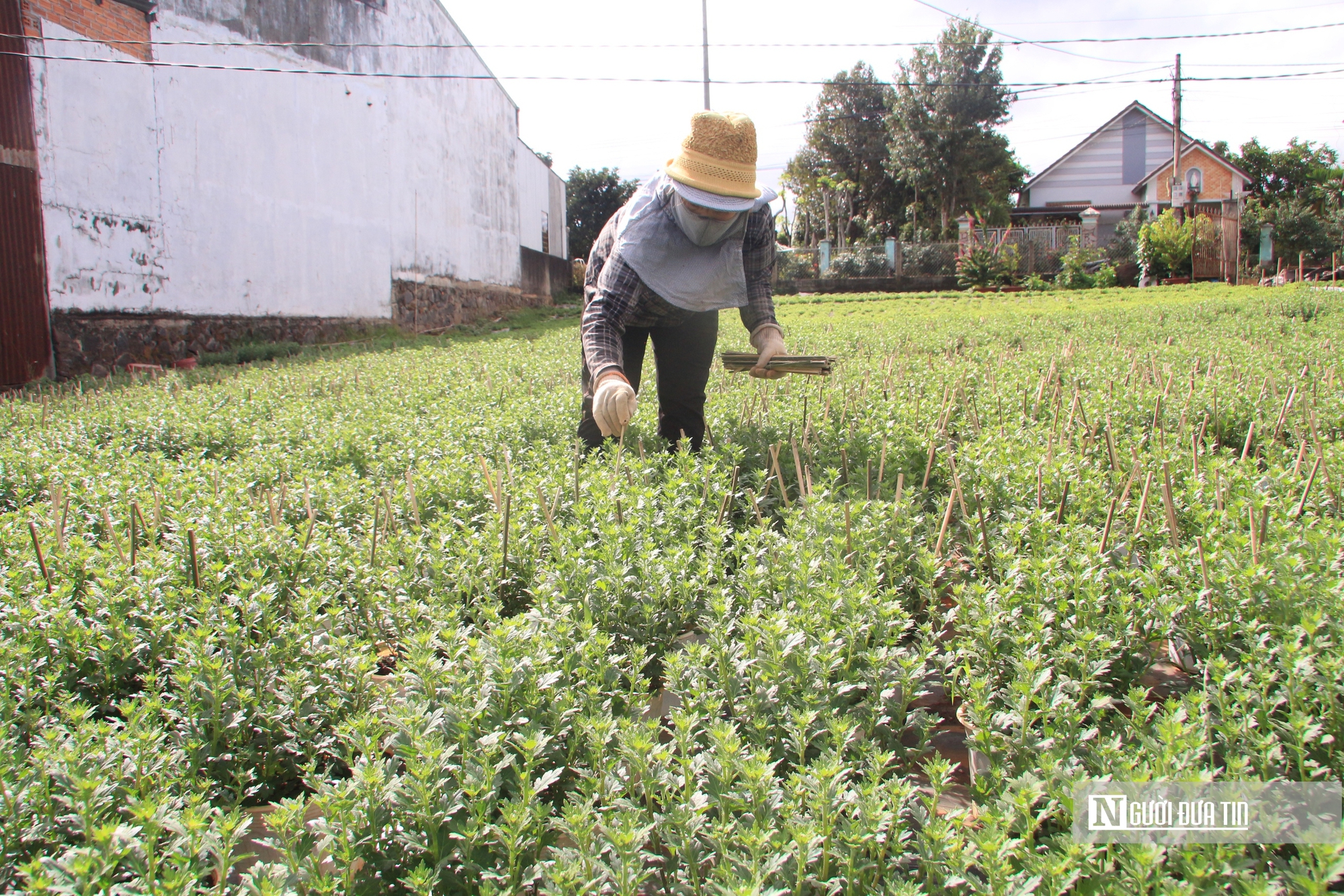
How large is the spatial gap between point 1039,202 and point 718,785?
49.0 m

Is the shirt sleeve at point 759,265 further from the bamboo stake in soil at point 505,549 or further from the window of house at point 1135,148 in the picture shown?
the window of house at point 1135,148

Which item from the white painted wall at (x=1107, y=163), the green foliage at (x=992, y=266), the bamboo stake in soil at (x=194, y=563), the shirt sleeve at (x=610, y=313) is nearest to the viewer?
the bamboo stake in soil at (x=194, y=563)

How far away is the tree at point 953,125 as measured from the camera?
35969mm

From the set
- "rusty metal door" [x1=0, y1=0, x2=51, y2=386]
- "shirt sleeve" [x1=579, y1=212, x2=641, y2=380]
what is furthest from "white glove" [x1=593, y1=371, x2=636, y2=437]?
"rusty metal door" [x1=0, y1=0, x2=51, y2=386]

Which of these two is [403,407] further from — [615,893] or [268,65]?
[268,65]

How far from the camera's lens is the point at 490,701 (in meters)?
1.72

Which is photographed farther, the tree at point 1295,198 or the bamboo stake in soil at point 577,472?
Answer: the tree at point 1295,198

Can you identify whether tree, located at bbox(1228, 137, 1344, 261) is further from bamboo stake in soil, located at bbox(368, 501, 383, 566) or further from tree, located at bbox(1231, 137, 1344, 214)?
bamboo stake in soil, located at bbox(368, 501, 383, 566)

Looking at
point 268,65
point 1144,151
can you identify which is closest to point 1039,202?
point 1144,151

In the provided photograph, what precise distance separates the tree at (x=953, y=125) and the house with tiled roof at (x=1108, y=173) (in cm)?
456

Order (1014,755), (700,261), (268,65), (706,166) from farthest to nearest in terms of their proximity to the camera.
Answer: (268,65)
(700,261)
(706,166)
(1014,755)

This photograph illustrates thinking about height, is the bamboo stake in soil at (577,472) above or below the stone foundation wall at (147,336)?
below

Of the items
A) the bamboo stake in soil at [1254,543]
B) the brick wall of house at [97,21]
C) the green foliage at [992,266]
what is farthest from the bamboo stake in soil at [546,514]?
the green foliage at [992,266]

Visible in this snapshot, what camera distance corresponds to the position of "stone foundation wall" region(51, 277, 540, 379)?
31.9 feet
